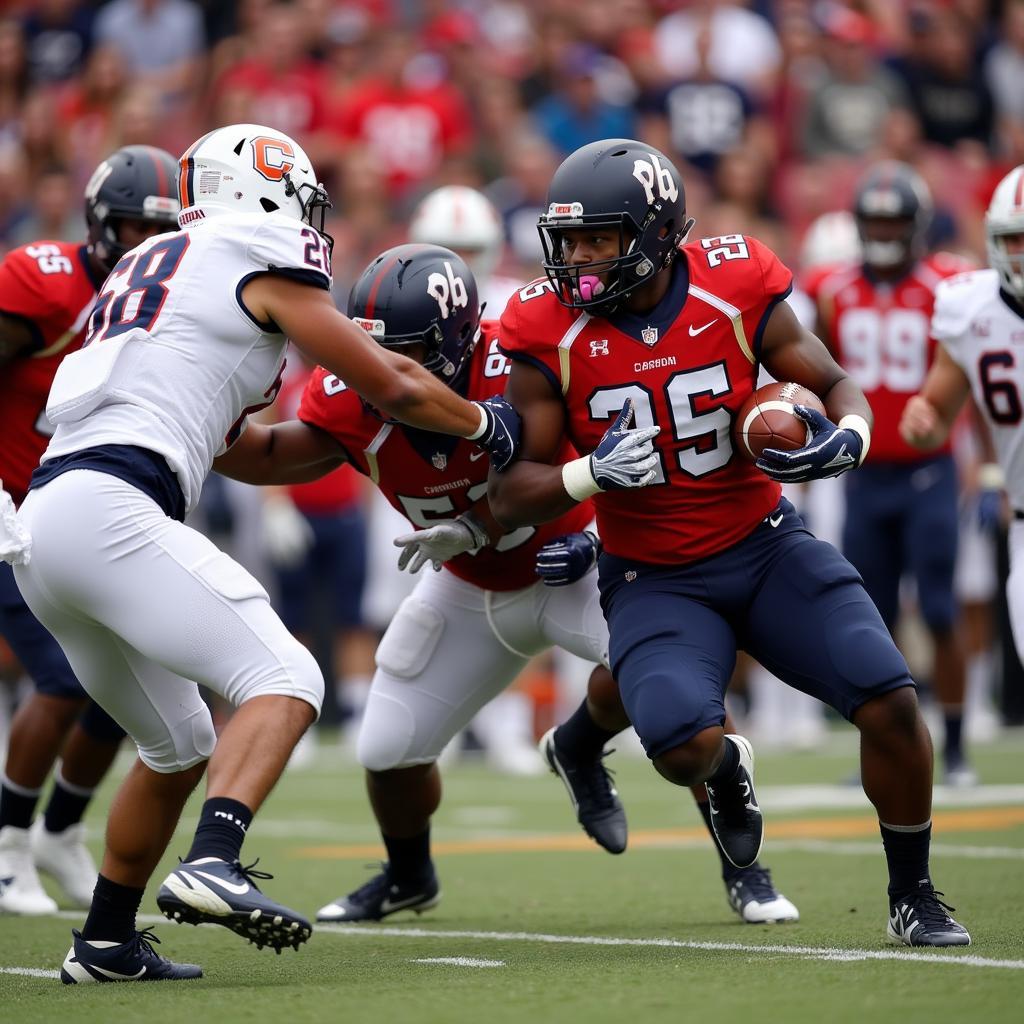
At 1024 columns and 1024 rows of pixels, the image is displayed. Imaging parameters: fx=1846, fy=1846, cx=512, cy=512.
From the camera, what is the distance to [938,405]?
5.60 meters

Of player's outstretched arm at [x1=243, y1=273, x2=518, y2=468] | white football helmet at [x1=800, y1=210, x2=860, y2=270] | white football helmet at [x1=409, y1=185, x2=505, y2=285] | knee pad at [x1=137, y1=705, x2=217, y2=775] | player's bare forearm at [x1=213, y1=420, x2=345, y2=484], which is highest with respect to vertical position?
player's outstretched arm at [x1=243, y1=273, x2=518, y2=468]

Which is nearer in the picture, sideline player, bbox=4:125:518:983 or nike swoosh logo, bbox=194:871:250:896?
nike swoosh logo, bbox=194:871:250:896

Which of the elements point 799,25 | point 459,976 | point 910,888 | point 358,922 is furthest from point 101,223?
point 799,25

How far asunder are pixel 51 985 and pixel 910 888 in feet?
6.39

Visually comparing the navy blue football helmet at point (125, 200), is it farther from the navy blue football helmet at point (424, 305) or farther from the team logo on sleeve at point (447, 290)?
the team logo on sleeve at point (447, 290)

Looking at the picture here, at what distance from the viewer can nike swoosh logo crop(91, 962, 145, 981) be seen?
4.14m

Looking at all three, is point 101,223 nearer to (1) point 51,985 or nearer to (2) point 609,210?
(2) point 609,210

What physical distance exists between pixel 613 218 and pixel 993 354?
5.32 feet

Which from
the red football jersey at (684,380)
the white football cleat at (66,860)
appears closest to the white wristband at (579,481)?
the red football jersey at (684,380)

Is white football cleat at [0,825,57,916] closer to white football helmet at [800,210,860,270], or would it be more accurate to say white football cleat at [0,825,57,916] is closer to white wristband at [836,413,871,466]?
white wristband at [836,413,871,466]

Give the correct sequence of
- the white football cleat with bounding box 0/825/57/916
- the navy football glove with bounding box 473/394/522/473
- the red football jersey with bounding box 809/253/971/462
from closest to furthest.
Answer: the navy football glove with bounding box 473/394/522/473 → the white football cleat with bounding box 0/825/57/916 → the red football jersey with bounding box 809/253/971/462

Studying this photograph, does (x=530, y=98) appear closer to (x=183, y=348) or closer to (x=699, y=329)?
(x=699, y=329)

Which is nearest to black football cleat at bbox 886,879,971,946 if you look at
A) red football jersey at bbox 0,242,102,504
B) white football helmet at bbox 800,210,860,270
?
red football jersey at bbox 0,242,102,504

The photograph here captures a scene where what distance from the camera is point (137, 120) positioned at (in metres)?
11.1
